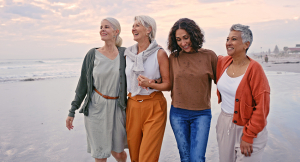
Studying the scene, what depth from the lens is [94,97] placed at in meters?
3.10

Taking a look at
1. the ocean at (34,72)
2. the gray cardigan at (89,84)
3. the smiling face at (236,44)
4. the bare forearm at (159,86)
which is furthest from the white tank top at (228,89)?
the ocean at (34,72)

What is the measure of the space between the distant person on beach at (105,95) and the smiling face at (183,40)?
2.64 ft

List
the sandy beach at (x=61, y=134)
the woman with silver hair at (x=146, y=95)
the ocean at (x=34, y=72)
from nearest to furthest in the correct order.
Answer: the woman with silver hair at (x=146, y=95) → the sandy beach at (x=61, y=134) → the ocean at (x=34, y=72)

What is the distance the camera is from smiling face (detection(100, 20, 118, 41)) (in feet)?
10.0

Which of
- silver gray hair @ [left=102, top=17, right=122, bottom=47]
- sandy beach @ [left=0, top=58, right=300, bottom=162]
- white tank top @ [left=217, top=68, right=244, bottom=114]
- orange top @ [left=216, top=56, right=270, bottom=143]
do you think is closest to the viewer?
orange top @ [left=216, top=56, right=270, bottom=143]

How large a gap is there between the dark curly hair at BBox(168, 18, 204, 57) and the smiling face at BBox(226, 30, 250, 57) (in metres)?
0.46

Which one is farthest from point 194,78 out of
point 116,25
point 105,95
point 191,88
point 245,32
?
point 116,25

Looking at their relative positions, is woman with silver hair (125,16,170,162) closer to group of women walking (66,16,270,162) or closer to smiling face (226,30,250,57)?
group of women walking (66,16,270,162)

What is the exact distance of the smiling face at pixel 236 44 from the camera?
2297mm

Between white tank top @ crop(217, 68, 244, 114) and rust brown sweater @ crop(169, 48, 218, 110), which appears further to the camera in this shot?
rust brown sweater @ crop(169, 48, 218, 110)

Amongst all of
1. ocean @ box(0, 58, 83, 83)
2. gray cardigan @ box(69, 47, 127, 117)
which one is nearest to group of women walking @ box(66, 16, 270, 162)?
gray cardigan @ box(69, 47, 127, 117)

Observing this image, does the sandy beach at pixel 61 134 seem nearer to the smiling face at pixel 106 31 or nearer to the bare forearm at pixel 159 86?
the bare forearm at pixel 159 86

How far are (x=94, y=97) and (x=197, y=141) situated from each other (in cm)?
147

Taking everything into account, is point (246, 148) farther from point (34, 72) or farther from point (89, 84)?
point (34, 72)
